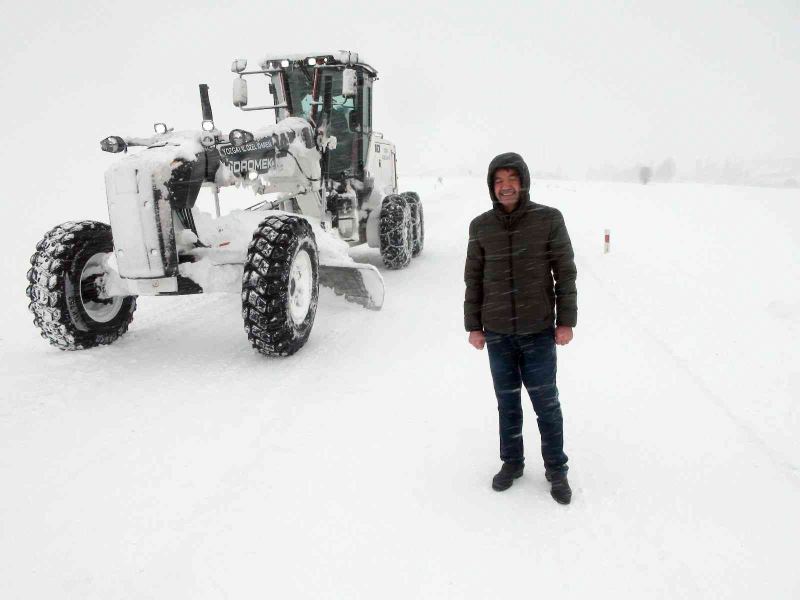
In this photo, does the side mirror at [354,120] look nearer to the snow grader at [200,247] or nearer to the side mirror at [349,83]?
the snow grader at [200,247]

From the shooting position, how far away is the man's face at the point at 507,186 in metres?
2.47

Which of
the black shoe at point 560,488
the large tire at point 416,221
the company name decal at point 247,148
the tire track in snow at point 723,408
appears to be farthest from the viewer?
the large tire at point 416,221

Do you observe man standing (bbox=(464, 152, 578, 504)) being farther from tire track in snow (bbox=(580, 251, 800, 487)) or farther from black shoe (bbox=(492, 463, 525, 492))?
tire track in snow (bbox=(580, 251, 800, 487))

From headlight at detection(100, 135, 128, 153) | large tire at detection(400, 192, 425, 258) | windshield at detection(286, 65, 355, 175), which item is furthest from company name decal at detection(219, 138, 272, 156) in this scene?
large tire at detection(400, 192, 425, 258)

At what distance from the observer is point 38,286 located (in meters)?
4.23

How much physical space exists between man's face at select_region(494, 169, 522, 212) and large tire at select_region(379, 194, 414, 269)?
522cm

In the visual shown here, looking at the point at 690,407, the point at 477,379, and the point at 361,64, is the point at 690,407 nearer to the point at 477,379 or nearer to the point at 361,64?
the point at 477,379

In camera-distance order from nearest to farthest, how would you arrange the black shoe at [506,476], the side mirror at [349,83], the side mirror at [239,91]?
the black shoe at [506,476], the side mirror at [349,83], the side mirror at [239,91]

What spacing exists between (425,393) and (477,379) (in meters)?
0.49

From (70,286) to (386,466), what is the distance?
325 cm

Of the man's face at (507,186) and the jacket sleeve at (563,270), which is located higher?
the man's face at (507,186)

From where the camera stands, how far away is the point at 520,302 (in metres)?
2.53

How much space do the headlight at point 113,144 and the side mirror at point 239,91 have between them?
7.41 ft

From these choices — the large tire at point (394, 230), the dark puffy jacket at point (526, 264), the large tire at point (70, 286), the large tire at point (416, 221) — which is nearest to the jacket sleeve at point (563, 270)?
the dark puffy jacket at point (526, 264)
